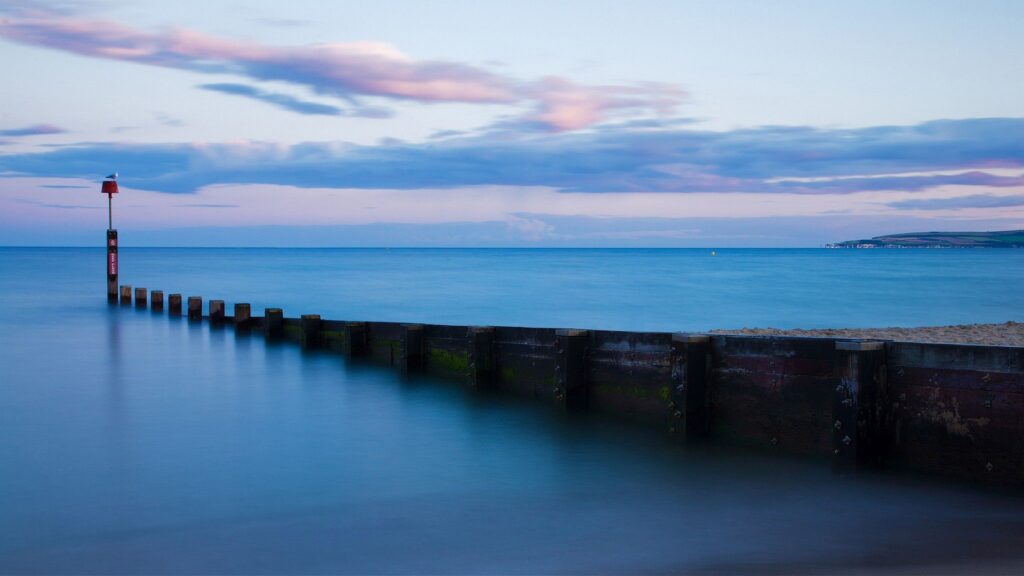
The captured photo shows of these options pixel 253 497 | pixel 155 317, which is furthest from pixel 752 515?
pixel 155 317

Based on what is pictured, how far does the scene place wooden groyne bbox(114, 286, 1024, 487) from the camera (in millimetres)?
7844

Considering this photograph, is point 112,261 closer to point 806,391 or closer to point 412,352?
point 412,352

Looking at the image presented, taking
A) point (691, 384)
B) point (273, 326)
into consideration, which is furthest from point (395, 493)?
point (273, 326)

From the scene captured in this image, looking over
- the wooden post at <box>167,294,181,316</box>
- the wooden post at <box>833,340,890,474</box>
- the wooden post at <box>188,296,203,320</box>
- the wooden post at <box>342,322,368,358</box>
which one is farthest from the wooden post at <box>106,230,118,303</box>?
the wooden post at <box>833,340,890,474</box>

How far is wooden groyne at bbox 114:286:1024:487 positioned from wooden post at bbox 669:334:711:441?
11mm

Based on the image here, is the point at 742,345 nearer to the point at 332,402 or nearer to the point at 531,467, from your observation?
the point at 531,467

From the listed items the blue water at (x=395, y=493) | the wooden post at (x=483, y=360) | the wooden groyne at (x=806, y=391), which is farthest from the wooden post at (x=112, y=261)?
the wooden groyne at (x=806, y=391)

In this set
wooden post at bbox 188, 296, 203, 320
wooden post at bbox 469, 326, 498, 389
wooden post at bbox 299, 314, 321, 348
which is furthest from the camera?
wooden post at bbox 188, 296, 203, 320

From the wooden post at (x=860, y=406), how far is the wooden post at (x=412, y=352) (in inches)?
327

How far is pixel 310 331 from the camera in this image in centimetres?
1942

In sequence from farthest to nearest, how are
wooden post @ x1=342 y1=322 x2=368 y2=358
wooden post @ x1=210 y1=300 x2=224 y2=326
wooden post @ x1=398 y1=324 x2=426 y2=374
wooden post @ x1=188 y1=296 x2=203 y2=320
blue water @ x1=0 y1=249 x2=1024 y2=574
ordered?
1. wooden post @ x1=188 y1=296 x2=203 y2=320
2. wooden post @ x1=210 y1=300 x2=224 y2=326
3. wooden post @ x1=342 y1=322 x2=368 y2=358
4. wooden post @ x1=398 y1=324 x2=426 y2=374
5. blue water @ x1=0 y1=249 x2=1024 y2=574

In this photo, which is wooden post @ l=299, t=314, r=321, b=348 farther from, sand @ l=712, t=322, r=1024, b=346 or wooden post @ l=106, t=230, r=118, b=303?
wooden post @ l=106, t=230, r=118, b=303

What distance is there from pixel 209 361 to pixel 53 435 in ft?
23.2

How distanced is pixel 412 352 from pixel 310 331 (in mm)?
4963
